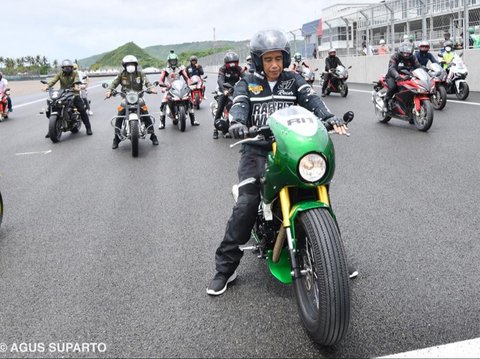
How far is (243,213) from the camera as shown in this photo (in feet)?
11.8

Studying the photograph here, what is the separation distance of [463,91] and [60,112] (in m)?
11.3

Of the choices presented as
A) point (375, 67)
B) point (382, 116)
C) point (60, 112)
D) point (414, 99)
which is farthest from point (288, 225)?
point (375, 67)

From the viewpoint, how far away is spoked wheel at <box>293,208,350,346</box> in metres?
2.72

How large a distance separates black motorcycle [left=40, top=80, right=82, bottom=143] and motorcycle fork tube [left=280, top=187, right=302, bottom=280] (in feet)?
32.9

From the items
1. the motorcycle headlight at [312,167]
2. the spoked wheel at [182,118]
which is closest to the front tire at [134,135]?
the spoked wheel at [182,118]

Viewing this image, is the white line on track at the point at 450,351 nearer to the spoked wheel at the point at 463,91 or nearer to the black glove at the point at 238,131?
the black glove at the point at 238,131

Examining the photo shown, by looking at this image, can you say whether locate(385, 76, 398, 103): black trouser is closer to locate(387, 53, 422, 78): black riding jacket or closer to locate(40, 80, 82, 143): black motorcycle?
locate(387, 53, 422, 78): black riding jacket

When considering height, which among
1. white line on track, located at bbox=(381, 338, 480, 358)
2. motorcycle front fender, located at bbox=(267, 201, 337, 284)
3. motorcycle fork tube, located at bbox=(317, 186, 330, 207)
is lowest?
white line on track, located at bbox=(381, 338, 480, 358)

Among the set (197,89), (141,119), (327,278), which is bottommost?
(327,278)

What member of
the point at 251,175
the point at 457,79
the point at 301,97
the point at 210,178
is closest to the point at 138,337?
the point at 251,175

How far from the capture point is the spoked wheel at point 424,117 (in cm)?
1016

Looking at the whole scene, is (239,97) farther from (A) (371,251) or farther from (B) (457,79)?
(B) (457,79)

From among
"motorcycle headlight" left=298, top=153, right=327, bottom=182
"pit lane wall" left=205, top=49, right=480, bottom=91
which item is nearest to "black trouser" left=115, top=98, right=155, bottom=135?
"motorcycle headlight" left=298, top=153, right=327, bottom=182

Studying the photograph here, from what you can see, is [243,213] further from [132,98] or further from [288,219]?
[132,98]
